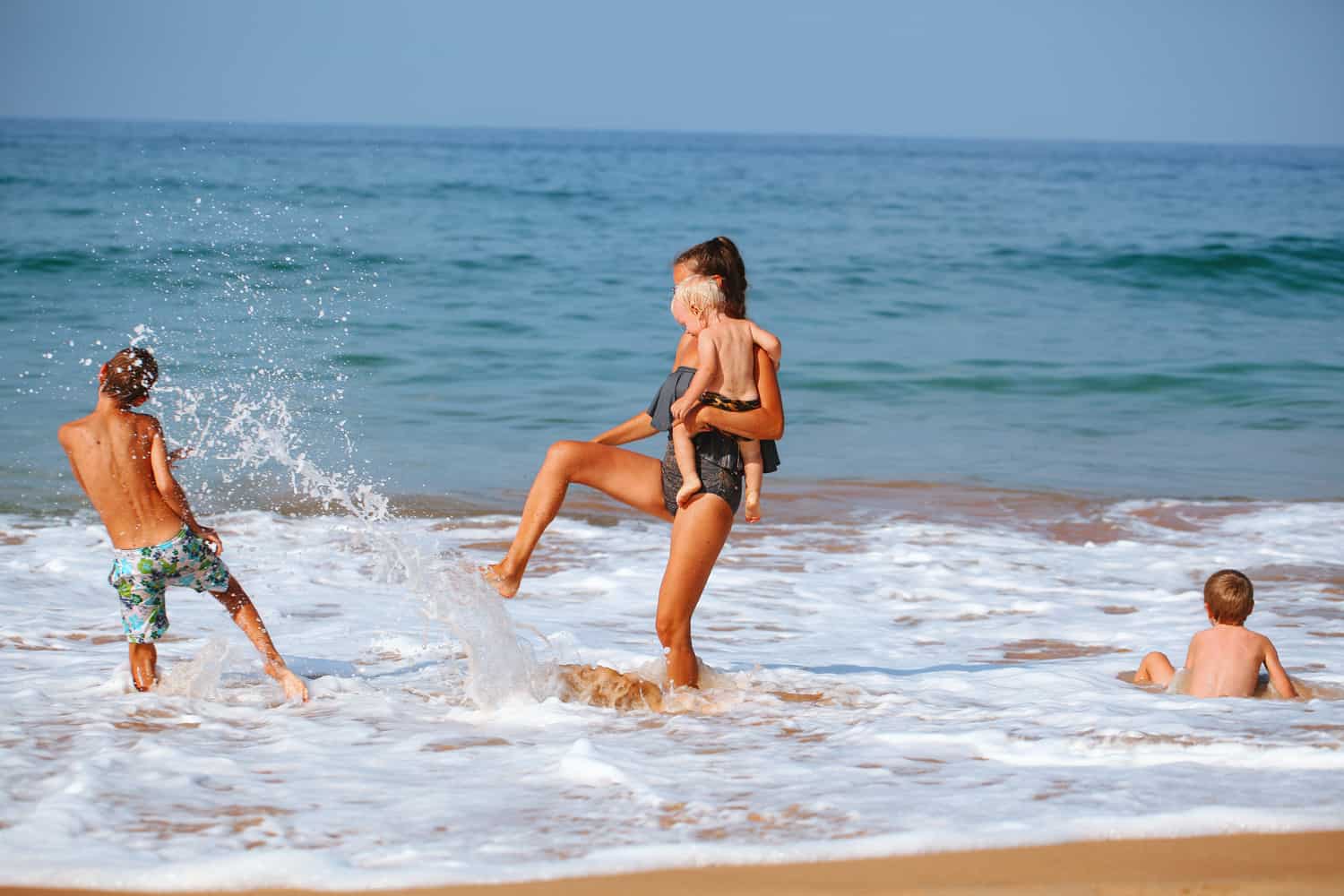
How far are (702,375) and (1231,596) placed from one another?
2510 millimetres

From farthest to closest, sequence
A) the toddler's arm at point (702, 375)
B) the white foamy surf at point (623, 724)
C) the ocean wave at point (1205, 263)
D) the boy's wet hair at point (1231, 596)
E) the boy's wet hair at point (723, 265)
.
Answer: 1. the ocean wave at point (1205, 263)
2. the boy's wet hair at point (1231, 596)
3. the boy's wet hair at point (723, 265)
4. the toddler's arm at point (702, 375)
5. the white foamy surf at point (623, 724)

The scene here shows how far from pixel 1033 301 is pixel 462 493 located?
15.8 metres

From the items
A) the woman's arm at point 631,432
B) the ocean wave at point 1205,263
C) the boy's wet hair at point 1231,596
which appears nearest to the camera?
the woman's arm at point 631,432

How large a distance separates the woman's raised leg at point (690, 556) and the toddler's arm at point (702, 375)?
0.36m

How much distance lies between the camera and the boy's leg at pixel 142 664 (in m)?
5.09

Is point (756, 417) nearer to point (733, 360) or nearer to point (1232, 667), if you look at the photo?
point (733, 360)

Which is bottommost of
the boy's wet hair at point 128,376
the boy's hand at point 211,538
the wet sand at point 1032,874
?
the wet sand at point 1032,874

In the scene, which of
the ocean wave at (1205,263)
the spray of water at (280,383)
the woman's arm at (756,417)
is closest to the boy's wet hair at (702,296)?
the woman's arm at (756,417)

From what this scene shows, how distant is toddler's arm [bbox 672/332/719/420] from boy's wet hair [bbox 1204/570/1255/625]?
7.75 feet

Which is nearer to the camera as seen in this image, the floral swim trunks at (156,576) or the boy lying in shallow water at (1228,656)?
the floral swim trunks at (156,576)

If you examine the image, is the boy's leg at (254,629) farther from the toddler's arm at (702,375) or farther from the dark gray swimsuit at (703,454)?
the toddler's arm at (702,375)

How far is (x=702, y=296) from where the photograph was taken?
4641 millimetres

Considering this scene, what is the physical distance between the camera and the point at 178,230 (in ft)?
86.1

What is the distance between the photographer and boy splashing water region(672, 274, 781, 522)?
4590 mm
